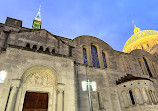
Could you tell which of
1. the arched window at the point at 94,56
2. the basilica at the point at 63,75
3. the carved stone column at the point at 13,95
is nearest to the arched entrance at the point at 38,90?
the basilica at the point at 63,75

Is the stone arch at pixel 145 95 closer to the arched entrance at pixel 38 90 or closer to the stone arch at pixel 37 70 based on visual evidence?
the arched entrance at pixel 38 90

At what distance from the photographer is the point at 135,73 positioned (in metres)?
20.7

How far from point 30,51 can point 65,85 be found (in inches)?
188

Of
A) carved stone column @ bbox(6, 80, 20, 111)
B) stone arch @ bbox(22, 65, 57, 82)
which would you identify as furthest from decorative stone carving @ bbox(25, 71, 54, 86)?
carved stone column @ bbox(6, 80, 20, 111)

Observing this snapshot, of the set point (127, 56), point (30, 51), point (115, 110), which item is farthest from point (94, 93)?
point (127, 56)

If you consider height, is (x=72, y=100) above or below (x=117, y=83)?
below

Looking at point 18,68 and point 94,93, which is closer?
point 18,68

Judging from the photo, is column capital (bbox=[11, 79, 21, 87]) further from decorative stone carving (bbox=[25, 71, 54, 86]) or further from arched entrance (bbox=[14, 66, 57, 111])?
decorative stone carving (bbox=[25, 71, 54, 86])

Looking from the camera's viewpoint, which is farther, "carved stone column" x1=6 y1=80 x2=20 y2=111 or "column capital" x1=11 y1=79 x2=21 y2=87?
"column capital" x1=11 y1=79 x2=21 y2=87

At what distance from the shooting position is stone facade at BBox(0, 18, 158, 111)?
36.9 feet

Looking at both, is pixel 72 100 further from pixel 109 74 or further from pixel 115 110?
pixel 109 74

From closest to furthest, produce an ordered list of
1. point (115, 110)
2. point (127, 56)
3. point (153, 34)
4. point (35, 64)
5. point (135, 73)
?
point (35, 64) → point (115, 110) → point (135, 73) → point (127, 56) → point (153, 34)

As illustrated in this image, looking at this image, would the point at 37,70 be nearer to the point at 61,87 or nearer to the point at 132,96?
the point at 61,87

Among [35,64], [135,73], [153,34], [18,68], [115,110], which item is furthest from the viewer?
[153,34]
